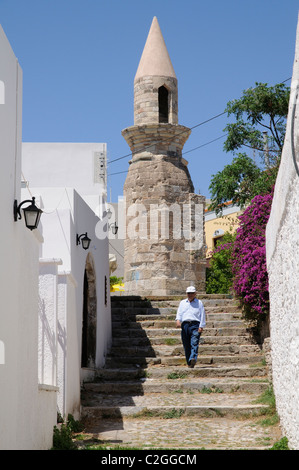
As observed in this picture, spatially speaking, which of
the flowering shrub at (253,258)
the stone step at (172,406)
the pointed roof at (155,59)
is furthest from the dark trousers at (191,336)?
the pointed roof at (155,59)

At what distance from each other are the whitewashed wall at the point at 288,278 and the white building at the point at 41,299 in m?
2.31

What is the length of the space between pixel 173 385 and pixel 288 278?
509 centimetres

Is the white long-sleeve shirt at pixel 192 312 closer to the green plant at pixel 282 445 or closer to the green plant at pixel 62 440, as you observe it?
the green plant at pixel 62 440

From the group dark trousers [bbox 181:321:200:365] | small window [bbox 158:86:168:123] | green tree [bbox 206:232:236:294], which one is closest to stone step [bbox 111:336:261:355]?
dark trousers [bbox 181:321:200:365]

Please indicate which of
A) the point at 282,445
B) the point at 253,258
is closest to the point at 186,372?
the point at 253,258

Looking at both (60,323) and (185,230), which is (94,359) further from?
(185,230)

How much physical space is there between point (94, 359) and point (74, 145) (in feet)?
25.5

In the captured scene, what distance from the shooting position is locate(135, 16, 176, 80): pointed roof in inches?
716

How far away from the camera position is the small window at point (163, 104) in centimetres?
1825

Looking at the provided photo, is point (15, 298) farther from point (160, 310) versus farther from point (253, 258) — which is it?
point (160, 310)

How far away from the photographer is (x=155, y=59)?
1834 centimetres

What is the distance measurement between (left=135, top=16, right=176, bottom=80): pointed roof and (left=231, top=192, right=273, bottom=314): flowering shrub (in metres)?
6.24

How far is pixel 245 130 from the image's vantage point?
653 inches

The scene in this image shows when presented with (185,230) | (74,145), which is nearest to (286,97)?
(185,230)
